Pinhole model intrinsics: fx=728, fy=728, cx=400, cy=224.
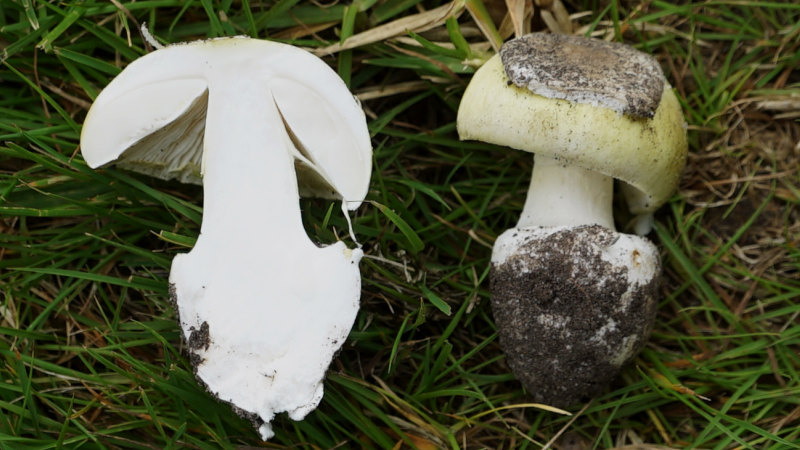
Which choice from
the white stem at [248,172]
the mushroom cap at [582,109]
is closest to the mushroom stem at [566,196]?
the mushroom cap at [582,109]

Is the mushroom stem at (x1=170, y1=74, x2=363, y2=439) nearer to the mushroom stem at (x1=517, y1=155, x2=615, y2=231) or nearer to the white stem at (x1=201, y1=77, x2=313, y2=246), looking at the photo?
the white stem at (x1=201, y1=77, x2=313, y2=246)

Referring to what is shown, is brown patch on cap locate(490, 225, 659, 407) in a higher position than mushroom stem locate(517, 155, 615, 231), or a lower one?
lower

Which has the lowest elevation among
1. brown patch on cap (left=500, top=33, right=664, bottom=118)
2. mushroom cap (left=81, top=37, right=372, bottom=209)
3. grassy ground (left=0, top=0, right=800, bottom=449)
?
grassy ground (left=0, top=0, right=800, bottom=449)

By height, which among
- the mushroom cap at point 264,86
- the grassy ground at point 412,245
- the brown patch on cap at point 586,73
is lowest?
the grassy ground at point 412,245

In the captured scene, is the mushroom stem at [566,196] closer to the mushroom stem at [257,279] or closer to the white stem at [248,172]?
the mushroom stem at [257,279]

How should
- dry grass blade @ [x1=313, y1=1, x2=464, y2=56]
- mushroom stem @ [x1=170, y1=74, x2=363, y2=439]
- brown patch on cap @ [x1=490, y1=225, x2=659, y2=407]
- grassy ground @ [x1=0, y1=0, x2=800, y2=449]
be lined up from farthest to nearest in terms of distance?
dry grass blade @ [x1=313, y1=1, x2=464, y2=56], grassy ground @ [x1=0, y1=0, x2=800, y2=449], brown patch on cap @ [x1=490, y1=225, x2=659, y2=407], mushroom stem @ [x1=170, y1=74, x2=363, y2=439]

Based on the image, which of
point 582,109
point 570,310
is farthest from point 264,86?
point 570,310

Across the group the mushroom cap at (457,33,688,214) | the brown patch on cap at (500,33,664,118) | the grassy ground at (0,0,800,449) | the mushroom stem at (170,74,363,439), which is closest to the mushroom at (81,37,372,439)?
the mushroom stem at (170,74,363,439)

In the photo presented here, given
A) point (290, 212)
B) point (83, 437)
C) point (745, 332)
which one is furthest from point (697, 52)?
point (83, 437)

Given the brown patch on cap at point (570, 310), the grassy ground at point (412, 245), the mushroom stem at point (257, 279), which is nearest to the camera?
the mushroom stem at point (257, 279)
